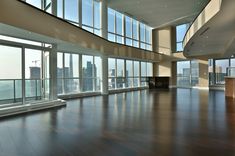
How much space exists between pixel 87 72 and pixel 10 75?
6.00 metres

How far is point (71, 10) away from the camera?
11594mm

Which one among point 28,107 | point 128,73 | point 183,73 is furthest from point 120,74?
point 28,107

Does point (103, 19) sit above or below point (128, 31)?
below

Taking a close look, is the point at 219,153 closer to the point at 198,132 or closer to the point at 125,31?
the point at 198,132

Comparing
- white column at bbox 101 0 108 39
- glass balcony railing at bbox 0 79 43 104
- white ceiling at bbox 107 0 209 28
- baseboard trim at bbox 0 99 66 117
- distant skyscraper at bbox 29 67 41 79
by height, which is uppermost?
white ceiling at bbox 107 0 209 28

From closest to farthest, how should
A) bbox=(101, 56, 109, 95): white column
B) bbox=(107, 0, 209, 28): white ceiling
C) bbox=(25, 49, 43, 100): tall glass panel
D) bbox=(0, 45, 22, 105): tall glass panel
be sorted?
bbox=(0, 45, 22, 105): tall glass panel, bbox=(25, 49, 43, 100): tall glass panel, bbox=(101, 56, 109, 95): white column, bbox=(107, 0, 209, 28): white ceiling

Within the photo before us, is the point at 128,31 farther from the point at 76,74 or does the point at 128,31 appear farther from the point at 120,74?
the point at 76,74

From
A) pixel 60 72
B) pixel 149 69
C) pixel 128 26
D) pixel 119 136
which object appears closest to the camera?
pixel 119 136

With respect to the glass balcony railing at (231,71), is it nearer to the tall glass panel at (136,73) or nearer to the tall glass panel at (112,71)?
the tall glass panel at (136,73)

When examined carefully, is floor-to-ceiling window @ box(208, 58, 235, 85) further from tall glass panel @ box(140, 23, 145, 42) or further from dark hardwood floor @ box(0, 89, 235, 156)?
dark hardwood floor @ box(0, 89, 235, 156)

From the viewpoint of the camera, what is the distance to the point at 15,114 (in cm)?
627

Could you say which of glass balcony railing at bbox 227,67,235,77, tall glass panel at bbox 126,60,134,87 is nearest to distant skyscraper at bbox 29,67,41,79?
tall glass panel at bbox 126,60,134,87

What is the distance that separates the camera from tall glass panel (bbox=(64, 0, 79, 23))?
11.2 m

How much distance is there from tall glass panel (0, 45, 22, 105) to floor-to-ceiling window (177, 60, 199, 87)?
16.3m
